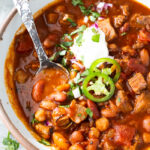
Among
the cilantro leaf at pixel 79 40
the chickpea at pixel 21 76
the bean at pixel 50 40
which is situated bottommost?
the chickpea at pixel 21 76

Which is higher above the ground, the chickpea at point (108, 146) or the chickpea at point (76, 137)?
the chickpea at point (76, 137)

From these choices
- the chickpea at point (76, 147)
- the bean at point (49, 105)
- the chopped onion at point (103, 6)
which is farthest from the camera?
the chopped onion at point (103, 6)

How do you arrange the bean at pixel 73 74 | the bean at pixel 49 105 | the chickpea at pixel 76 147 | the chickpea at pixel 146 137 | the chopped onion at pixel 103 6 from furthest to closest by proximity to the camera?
1. the chopped onion at pixel 103 6
2. the bean at pixel 73 74
3. the bean at pixel 49 105
4. the chickpea at pixel 146 137
5. the chickpea at pixel 76 147

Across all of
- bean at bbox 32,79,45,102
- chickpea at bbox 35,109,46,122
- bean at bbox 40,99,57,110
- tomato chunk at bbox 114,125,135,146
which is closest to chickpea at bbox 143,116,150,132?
tomato chunk at bbox 114,125,135,146

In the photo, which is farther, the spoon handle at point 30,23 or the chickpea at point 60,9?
the chickpea at point 60,9

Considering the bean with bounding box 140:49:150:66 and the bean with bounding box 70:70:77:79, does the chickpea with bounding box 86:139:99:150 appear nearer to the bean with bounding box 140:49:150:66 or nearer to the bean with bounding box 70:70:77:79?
the bean with bounding box 70:70:77:79

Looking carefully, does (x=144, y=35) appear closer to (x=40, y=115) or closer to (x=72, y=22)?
(x=72, y=22)

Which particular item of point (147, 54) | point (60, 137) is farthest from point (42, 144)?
point (147, 54)

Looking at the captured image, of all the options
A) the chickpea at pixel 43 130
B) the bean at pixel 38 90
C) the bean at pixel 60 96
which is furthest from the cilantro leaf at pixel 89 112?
the bean at pixel 38 90

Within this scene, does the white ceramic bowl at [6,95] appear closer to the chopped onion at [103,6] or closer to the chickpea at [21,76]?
the chickpea at [21,76]
